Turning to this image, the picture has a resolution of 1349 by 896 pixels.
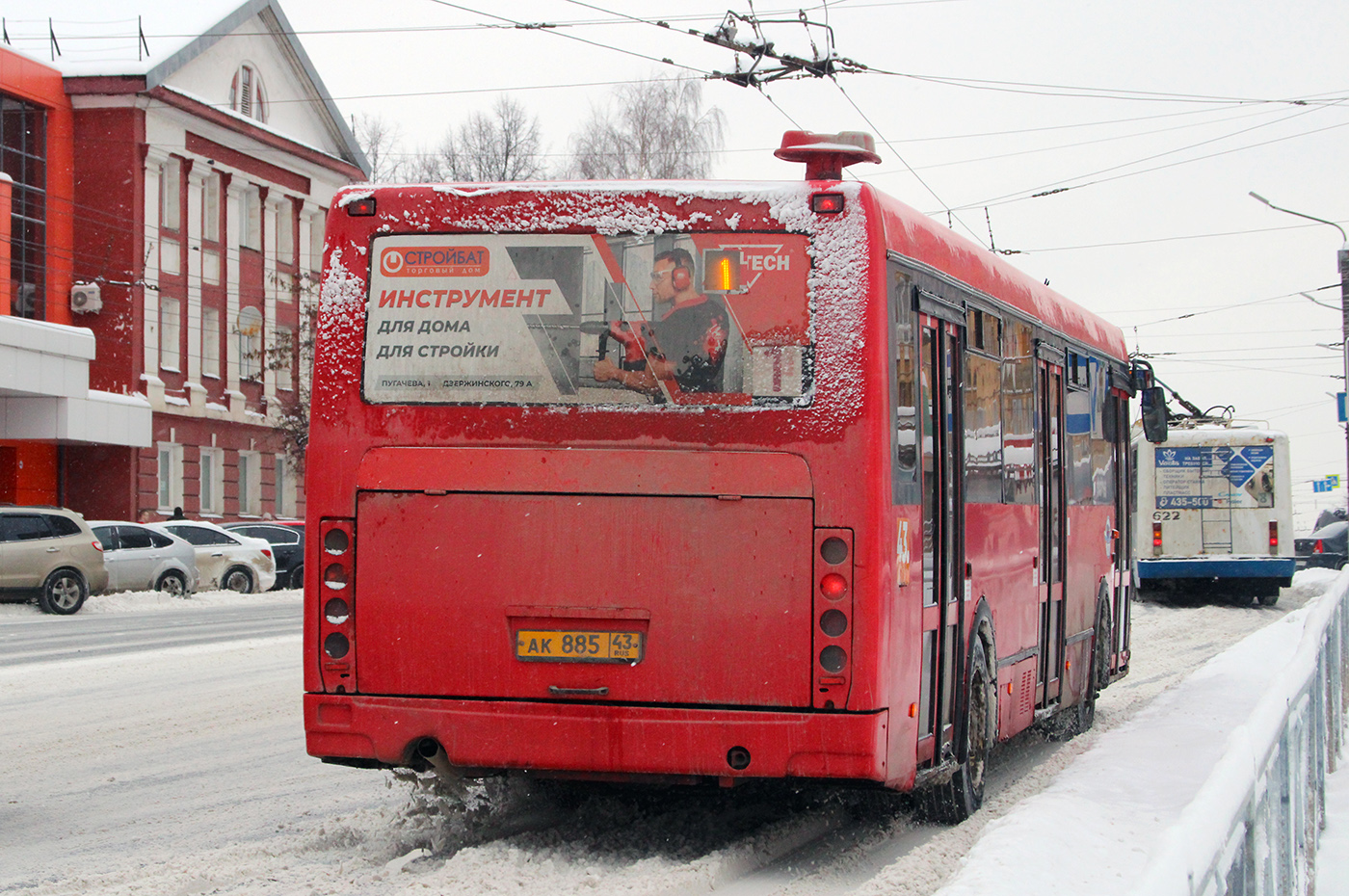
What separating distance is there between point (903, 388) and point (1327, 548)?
139 feet

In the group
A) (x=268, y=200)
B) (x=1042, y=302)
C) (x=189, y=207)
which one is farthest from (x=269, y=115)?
(x=1042, y=302)

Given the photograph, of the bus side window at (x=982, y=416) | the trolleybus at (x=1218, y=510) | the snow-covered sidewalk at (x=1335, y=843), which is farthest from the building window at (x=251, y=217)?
the snow-covered sidewalk at (x=1335, y=843)

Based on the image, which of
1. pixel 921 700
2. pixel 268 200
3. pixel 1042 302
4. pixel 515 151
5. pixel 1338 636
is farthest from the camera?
pixel 515 151

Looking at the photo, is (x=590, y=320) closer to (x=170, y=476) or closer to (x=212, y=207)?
(x=170, y=476)

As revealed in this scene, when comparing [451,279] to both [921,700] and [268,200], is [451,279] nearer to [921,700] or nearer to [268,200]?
[921,700]

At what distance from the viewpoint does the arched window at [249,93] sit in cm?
4947

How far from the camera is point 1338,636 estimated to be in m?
9.65

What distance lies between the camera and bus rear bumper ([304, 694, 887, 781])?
659 centimetres

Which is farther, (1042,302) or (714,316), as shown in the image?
(1042,302)

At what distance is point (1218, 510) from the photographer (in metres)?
29.7

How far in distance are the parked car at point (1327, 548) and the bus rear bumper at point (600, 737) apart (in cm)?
4153

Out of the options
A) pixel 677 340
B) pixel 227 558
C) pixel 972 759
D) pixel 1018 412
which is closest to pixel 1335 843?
pixel 972 759

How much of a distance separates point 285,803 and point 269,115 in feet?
150

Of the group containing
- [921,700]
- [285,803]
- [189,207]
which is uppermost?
[189,207]
